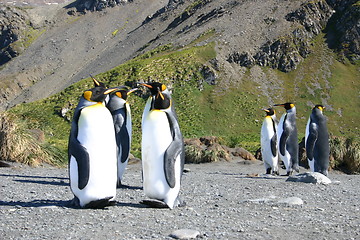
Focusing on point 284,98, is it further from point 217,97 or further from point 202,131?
point 202,131

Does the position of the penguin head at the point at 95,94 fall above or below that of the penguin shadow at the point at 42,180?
above

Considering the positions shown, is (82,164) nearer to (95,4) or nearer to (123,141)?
(123,141)

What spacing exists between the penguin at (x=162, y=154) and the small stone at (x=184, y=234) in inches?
61.7

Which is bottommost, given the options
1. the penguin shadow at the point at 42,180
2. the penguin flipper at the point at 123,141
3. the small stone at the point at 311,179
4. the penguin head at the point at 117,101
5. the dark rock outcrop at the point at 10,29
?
the small stone at the point at 311,179

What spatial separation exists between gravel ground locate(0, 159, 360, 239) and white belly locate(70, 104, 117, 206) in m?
0.24

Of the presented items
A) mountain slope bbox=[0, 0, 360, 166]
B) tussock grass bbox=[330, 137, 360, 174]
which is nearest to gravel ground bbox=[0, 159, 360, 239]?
tussock grass bbox=[330, 137, 360, 174]

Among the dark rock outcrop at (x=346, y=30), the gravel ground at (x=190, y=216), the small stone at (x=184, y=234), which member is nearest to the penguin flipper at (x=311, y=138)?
the gravel ground at (x=190, y=216)

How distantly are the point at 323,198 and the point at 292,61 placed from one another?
5095 cm

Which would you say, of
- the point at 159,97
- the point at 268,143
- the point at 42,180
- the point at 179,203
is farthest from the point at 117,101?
the point at 268,143

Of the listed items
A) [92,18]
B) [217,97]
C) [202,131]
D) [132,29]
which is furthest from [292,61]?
[92,18]

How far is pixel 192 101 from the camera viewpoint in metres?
48.8

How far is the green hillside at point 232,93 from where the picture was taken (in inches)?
1794

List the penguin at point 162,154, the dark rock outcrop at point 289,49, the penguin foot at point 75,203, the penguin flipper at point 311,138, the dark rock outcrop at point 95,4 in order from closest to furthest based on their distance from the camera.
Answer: the penguin foot at point 75,203
the penguin at point 162,154
the penguin flipper at point 311,138
the dark rock outcrop at point 289,49
the dark rock outcrop at point 95,4

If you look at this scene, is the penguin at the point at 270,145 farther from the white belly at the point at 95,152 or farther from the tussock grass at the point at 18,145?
the white belly at the point at 95,152
